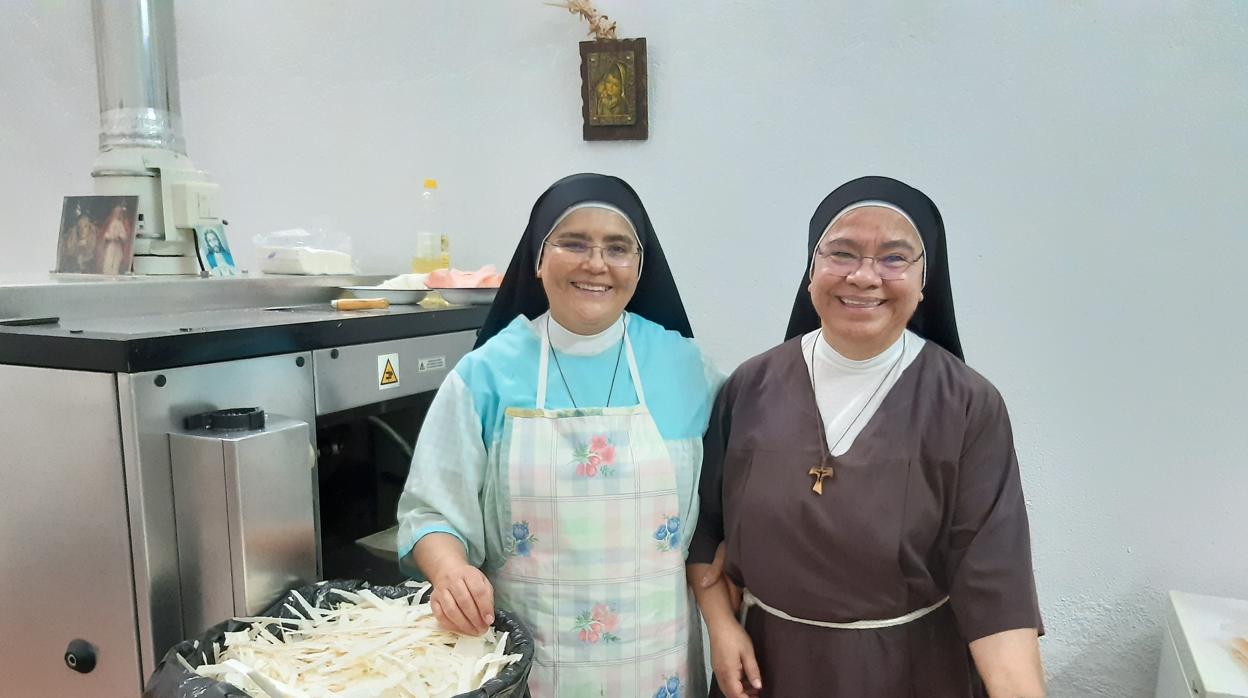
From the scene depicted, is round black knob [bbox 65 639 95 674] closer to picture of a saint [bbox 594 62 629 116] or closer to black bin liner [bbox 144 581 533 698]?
black bin liner [bbox 144 581 533 698]

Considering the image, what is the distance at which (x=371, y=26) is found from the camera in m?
2.33

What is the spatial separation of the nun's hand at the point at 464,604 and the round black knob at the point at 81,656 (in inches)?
18.8

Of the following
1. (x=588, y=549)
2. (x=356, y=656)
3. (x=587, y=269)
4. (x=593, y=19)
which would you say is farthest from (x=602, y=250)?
(x=593, y=19)

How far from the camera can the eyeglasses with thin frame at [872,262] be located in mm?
1180

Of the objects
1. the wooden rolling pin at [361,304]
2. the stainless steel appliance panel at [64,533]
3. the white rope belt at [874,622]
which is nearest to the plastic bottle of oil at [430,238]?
the wooden rolling pin at [361,304]

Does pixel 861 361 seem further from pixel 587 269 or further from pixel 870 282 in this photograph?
pixel 587 269

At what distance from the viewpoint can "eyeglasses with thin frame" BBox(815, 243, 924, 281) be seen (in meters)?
1.18

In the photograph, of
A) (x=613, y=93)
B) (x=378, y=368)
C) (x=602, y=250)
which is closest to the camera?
(x=602, y=250)

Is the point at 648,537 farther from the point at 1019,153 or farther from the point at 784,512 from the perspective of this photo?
the point at 1019,153

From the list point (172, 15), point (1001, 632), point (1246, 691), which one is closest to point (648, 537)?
point (1001, 632)

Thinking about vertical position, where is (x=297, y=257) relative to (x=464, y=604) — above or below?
above

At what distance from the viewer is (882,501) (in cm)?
118

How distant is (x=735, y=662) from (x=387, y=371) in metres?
0.80

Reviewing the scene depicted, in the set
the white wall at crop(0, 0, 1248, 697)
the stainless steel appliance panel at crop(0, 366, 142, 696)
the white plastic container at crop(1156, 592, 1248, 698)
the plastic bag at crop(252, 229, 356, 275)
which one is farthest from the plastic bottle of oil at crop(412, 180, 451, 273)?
the white plastic container at crop(1156, 592, 1248, 698)
